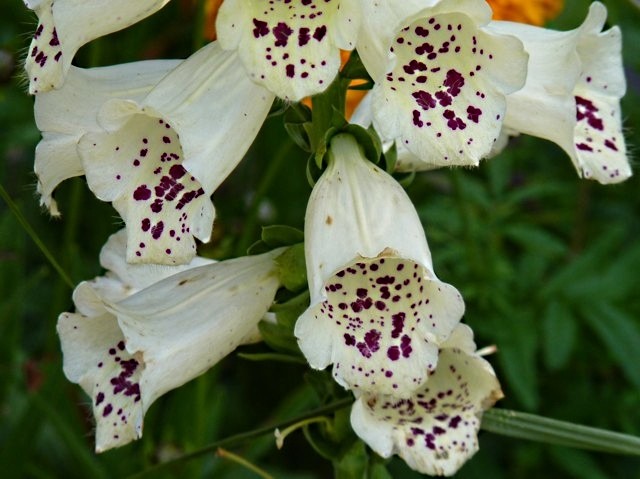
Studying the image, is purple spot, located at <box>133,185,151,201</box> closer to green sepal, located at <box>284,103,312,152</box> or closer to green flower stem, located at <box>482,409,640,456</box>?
green sepal, located at <box>284,103,312,152</box>

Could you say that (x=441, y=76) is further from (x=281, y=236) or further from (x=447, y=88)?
(x=281, y=236)

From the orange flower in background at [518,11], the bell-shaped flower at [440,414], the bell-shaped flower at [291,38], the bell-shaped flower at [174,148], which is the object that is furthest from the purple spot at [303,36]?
the orange flower in background at [518,11]

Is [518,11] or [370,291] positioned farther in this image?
[518,11]

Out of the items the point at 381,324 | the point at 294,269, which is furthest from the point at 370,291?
the point at 294,269

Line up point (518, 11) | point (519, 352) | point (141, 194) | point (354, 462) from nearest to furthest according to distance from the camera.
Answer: point (141, 194) < point (354, 462) < point (519, 352) < point (518, 11)

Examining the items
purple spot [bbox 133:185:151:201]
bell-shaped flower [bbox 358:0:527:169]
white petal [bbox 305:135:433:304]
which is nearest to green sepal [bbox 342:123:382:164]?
white petal [bbox 305:135:433:304]

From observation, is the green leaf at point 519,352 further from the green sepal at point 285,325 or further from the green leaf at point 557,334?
the green sepal at point 285,325
